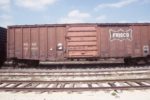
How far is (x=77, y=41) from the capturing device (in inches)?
691

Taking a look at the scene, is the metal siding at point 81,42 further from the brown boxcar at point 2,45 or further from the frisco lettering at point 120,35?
the brown boxcar at point 2,45

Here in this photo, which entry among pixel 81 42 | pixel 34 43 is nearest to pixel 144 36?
pixel 81 42

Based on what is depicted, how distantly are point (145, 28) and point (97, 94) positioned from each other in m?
10.9

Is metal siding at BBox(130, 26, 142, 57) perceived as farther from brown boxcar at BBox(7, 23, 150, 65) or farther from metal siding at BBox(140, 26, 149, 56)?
metal siding at BBox(140, 26, 149, 56)

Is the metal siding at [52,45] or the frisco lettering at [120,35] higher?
the frisco lettering at [120,35]

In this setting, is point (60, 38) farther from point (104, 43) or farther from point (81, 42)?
point (104, 43)

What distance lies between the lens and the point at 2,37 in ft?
61.8

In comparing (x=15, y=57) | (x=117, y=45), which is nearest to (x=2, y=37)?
(x=15, y=57)

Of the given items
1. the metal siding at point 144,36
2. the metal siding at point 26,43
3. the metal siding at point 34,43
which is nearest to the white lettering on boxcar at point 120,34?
the metal siding at point 144,36

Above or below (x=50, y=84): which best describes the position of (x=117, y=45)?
above

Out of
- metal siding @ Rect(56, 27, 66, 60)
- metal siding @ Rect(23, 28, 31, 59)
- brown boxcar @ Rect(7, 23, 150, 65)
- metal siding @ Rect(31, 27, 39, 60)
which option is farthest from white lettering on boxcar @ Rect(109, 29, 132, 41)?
metal siding @ Rect(23, 28, 31, 59)

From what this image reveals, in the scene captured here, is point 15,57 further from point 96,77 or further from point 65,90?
point 65,90

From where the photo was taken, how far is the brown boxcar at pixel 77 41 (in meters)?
17.6

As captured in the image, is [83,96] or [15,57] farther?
[15,57]
